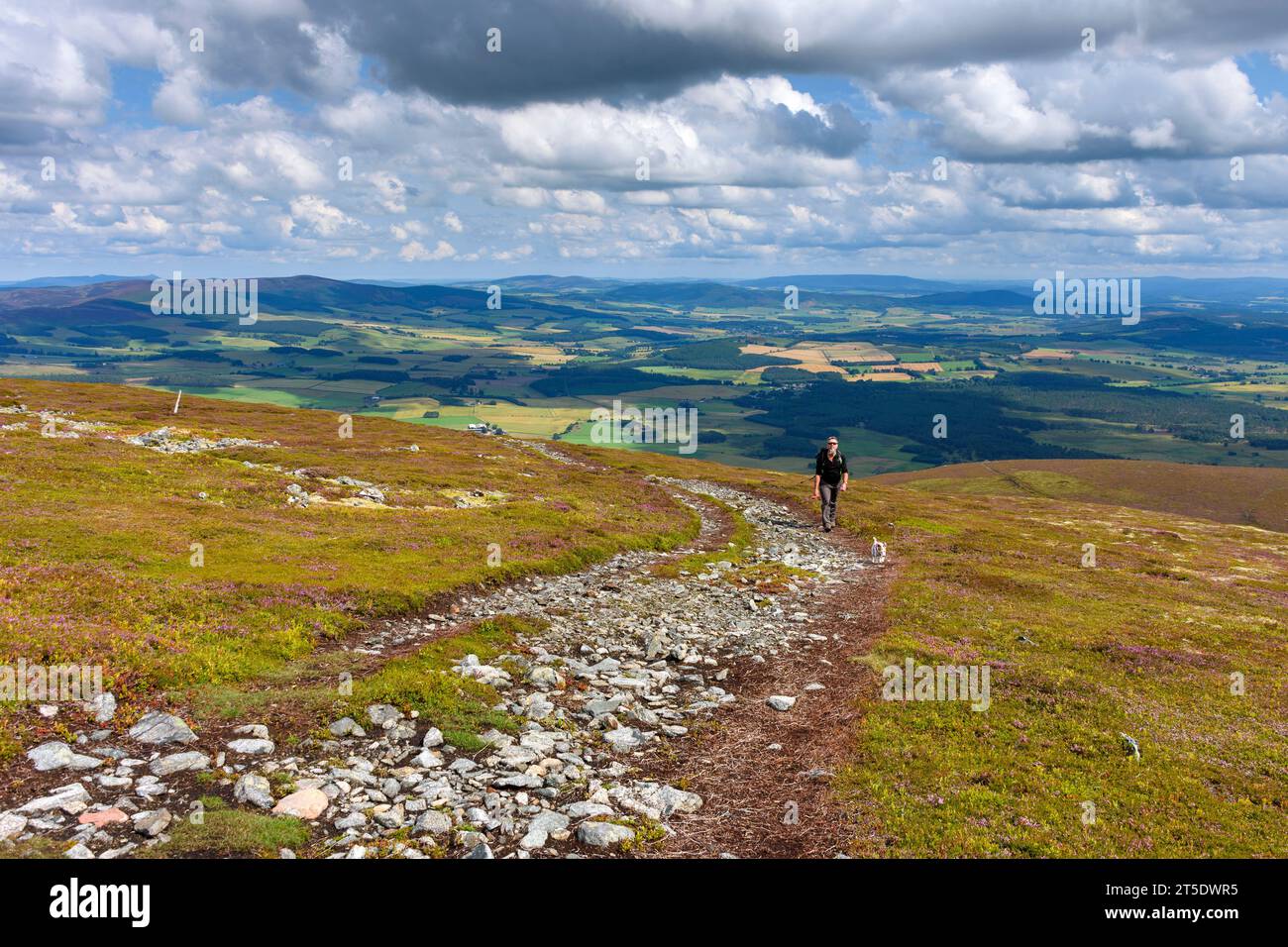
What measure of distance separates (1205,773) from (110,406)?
338 feet

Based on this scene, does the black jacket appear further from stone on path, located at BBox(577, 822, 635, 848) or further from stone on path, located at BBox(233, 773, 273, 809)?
stone on path, located at BBox(233, 773, 273, 809)

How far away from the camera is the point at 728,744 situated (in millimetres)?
15578

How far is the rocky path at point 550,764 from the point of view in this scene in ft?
36.3

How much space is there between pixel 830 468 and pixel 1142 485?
164 meters

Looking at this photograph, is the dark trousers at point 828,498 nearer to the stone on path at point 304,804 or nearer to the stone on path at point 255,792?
the stone on path at point 304,804

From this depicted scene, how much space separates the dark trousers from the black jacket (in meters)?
0.52

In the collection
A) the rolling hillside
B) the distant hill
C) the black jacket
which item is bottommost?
the distant hill

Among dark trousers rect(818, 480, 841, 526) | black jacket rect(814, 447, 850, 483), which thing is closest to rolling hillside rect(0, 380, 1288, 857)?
dark trousers rect(818, 480, 841, 526)

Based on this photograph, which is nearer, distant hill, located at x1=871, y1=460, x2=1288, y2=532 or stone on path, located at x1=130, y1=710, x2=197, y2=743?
stone on path, located at x1=130, y1=710, x2=197, y2=743

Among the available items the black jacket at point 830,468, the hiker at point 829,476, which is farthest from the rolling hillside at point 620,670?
the black jacket at point 830,468

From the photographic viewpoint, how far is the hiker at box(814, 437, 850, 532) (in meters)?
43.7
